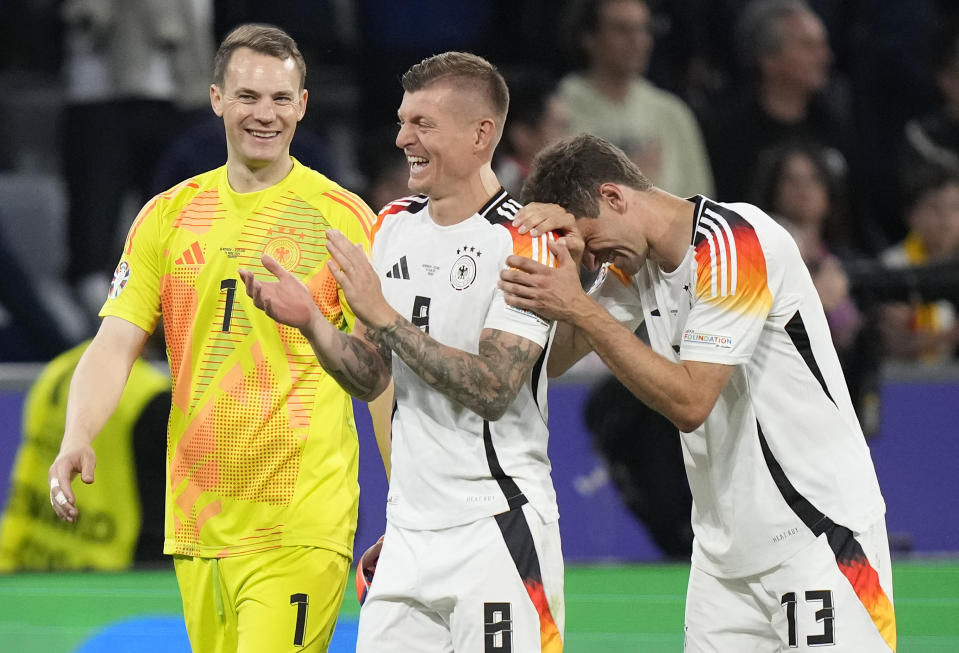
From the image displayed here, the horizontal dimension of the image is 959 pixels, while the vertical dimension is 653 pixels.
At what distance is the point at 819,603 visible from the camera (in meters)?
4.01

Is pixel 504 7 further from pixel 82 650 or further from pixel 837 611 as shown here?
pixel 837 611

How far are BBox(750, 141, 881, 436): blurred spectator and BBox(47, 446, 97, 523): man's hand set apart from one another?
173 inches

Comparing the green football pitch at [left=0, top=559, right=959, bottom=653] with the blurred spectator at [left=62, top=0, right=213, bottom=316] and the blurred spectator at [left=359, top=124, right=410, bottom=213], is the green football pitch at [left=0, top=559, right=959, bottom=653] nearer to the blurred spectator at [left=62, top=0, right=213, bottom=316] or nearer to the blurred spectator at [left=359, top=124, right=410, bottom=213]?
the blurred spectator at [left=359, top=124, right=410, bottom=213]

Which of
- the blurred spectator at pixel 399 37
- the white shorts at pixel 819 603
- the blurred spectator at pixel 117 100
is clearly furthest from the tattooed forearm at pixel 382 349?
the blurred spectator at pixel 399 37

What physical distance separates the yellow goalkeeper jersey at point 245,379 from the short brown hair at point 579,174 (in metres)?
0.59

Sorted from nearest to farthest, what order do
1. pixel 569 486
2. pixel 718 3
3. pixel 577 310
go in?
pixel 577 310 < pixel 569 486 < pixel 718 3

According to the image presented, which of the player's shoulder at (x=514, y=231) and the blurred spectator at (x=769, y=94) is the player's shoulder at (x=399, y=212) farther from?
the blurred spectator at (x=769, y=94)

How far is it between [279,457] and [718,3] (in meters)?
6.80

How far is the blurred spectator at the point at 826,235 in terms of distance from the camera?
7.92m

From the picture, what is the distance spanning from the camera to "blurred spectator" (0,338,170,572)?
24.3 ft

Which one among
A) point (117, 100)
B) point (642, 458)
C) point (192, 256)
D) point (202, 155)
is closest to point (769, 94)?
point (642, 458)

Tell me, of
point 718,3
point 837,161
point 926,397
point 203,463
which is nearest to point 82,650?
point 203,463

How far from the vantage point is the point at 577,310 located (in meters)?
→ 3.87

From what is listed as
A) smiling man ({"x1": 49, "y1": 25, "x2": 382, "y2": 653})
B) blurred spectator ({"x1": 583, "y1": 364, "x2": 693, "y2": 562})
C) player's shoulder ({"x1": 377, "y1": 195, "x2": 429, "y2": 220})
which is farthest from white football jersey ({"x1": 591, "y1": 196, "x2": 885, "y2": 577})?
blurred spectator ({"x1": 583, "y1": 364, "x2": 693, "y2": 562})
